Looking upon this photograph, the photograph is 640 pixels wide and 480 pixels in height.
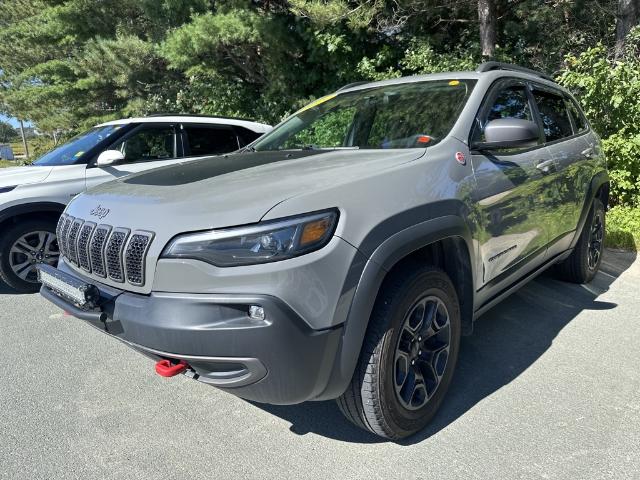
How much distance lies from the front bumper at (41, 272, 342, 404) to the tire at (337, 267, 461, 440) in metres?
0.25

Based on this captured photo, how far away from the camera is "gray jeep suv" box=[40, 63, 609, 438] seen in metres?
1.89

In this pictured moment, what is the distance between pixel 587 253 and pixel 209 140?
4128 mm

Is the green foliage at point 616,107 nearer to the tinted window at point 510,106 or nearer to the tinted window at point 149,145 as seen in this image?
the tinted window at point 510,106

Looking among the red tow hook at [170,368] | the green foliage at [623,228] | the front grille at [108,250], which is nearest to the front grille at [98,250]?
the front grille at [108,250]

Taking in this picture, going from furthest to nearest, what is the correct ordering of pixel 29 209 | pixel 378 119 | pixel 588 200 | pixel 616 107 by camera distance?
1. pixel 616 107
2. pixel 29 209
3. pixel 588 200
4. pixel 378 119

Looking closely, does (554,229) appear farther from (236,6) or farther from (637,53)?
(236,6)

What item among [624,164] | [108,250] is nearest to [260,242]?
→ [108,250]

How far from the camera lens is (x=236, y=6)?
10.2m

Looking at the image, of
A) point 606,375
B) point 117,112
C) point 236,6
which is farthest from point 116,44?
point 606,375

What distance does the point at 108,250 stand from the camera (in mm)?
2199

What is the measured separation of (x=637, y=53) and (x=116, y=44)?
11390 mm

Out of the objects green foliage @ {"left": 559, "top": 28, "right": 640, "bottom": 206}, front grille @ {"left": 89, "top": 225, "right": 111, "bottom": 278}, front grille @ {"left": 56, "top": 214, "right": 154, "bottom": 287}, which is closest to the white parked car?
front grille @ {"left": 56, "top": 214, "right": 154, "bottom": 287}

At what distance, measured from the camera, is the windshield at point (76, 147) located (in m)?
5.16

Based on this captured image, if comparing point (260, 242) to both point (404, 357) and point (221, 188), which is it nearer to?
point (221, 188)
